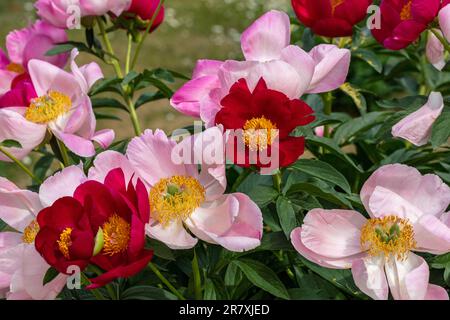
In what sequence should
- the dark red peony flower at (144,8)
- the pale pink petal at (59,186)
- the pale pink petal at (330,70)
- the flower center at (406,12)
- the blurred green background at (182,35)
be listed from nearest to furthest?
the pale pink petal at (59,186), the pale pink petal at (330,70), the flower center at (406,12), the dark red peony flower at (144,8), the blurred green background at (182,35)

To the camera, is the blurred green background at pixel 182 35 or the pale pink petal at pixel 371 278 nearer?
the pale pink petal at pixel 371 278

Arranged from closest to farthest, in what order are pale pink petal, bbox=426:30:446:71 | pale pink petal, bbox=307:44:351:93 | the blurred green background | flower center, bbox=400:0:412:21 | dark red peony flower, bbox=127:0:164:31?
pale pink petal, bbox=307:44:351:93, flower center, bbox=400:0:412:21, pale pink petal, bbox=426:30:446:71, dark red peony flower, bbox=127:0:164:31, the blurred green background

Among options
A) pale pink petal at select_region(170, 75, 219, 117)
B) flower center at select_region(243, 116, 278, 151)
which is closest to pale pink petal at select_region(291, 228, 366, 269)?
flower center at select_region(243, 116, 278, 151)

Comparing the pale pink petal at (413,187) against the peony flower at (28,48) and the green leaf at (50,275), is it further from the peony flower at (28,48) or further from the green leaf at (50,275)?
the peony flower at (28,48)

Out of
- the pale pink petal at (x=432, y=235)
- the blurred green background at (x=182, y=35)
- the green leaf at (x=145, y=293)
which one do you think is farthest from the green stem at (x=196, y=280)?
Answer: the blurred green background at (x=182, y=35)

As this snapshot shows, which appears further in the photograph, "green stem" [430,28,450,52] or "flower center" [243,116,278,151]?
"green stem" [430,28,450,52]

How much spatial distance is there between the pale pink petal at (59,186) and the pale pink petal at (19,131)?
7.4 inches

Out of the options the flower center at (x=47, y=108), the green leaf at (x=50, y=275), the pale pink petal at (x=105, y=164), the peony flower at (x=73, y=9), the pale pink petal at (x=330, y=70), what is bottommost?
the green leaf at (x=50, y=275)

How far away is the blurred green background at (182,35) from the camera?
488cm

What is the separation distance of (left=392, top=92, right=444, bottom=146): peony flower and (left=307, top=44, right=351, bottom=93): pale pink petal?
4.1 inches

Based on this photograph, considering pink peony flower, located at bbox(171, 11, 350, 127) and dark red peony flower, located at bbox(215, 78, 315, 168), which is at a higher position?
pink peony flower, located at bbox(171, 11, 350, 127)

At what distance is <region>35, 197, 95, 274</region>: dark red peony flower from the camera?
85 cm

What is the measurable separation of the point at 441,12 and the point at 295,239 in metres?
0.36

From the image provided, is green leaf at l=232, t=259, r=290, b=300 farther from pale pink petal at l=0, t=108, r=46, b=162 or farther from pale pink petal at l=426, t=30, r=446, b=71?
pale pink petal at l=426, t=30, r=446, b=71
